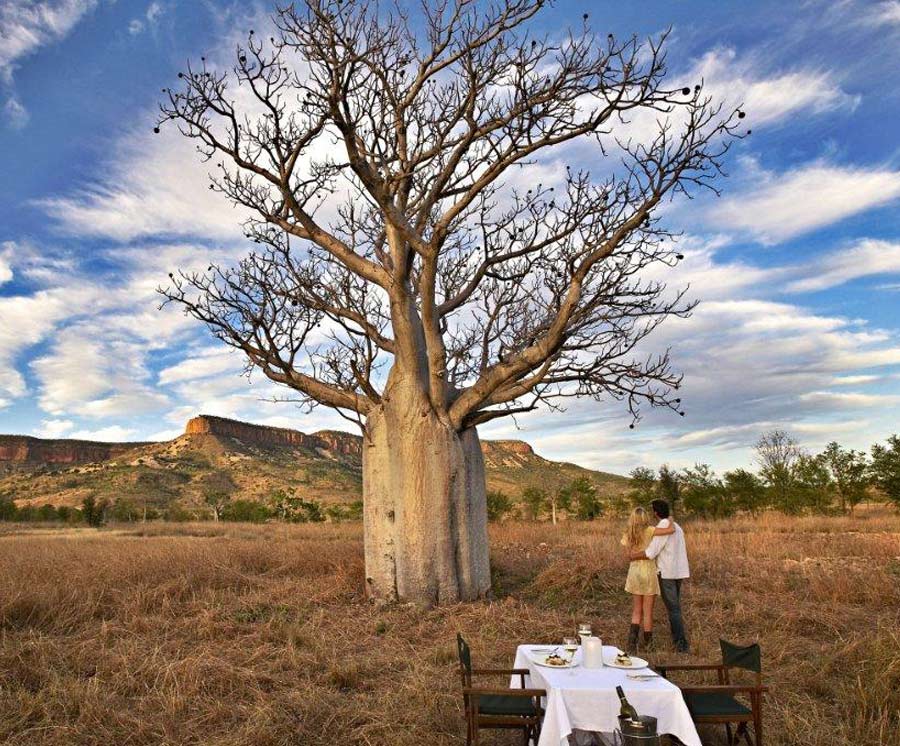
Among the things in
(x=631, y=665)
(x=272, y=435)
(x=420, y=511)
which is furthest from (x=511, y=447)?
(x=631, y=665)

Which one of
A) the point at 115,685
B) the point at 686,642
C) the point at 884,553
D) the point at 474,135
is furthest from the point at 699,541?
the point at 115,685

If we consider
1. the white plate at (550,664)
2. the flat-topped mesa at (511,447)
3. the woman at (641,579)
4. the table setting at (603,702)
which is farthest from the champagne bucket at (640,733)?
the flat-topped mesa at (511,447)

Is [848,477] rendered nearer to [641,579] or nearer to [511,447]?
[641,579]

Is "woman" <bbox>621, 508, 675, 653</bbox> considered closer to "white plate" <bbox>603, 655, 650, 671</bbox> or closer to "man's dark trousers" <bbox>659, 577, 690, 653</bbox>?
"man's dark trousers" <bbox>659, 577, 690, 653</bbox>

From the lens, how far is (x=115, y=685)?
5.62 meters

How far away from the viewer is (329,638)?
730 cm

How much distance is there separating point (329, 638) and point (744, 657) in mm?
4387

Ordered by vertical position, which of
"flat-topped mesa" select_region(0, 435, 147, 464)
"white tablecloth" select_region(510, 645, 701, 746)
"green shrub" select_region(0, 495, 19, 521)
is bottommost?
"white tablecloth" select_region(510, 645, 701, 746)

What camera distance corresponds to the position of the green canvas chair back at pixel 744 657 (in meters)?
4.21

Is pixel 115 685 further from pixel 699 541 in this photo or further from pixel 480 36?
pixel 699 541

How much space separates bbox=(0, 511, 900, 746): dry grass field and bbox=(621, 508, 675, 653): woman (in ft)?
1.23

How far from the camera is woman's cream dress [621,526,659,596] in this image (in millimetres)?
6855

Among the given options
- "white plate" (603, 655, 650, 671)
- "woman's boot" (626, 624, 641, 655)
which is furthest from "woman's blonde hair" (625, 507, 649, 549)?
"white plate" (603, 655, 650, 671)

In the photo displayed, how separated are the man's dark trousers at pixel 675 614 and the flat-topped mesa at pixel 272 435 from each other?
6269cm
